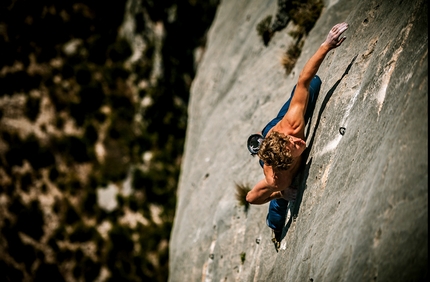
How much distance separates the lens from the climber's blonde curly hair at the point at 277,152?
4859 millimetres

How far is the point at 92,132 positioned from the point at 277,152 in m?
10.3

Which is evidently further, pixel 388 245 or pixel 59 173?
pixel 59 173

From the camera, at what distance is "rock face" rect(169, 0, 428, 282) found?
338 cm

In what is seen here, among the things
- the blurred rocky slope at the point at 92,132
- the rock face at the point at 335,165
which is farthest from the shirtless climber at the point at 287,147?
the blurred rocky slope at the point at 92,132

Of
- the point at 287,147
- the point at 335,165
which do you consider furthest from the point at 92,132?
the point at 335,165

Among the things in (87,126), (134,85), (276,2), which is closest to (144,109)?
(134,85)

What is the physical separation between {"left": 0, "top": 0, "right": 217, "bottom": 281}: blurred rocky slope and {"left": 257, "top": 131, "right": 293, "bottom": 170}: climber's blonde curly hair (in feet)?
30.8

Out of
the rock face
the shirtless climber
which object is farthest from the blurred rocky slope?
the shirtless climber

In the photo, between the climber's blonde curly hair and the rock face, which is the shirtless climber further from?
the rock face

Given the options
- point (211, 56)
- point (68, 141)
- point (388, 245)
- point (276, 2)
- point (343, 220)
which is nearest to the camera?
point (388, 245)

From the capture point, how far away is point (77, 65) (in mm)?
14039

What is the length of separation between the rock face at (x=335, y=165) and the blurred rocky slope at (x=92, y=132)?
3538 mm

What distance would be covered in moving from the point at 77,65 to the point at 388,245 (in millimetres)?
12867

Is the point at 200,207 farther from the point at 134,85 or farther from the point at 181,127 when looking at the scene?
the point at 134,85
